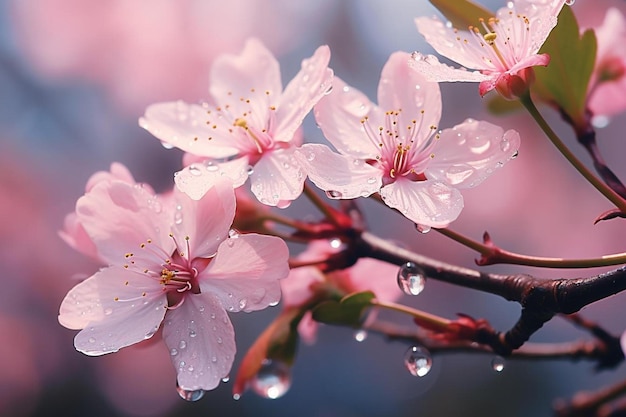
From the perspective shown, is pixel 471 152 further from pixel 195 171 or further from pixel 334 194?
pixel 195 171

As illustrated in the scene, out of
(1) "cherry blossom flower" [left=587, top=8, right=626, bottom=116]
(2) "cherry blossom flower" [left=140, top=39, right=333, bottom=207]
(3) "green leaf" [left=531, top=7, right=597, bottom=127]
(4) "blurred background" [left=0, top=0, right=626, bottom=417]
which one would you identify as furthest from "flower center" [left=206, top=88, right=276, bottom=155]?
(4) "blurred background" [left=0, top=0, right=626, bottom=417]

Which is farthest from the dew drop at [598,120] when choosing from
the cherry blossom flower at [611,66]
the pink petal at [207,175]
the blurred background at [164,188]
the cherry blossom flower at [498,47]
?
the blurred background at [164,188]

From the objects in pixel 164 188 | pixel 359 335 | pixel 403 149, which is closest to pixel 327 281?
pixel 359 335

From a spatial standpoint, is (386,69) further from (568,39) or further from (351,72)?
(351,72)

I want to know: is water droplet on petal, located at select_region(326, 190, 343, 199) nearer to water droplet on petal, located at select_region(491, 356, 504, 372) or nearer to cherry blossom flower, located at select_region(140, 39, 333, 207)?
cherry blossom flower, located at select_region(140, 39, 333, 207)

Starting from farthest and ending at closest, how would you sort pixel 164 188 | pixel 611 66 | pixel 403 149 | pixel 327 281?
pixel 164 188 < pixel 611 66 < pixel 327 281 < pixel 403 149

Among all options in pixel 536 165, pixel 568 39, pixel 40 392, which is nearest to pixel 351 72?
pixel 536 165

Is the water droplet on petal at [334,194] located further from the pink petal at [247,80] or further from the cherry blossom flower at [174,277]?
the pink petal at [247,80]
